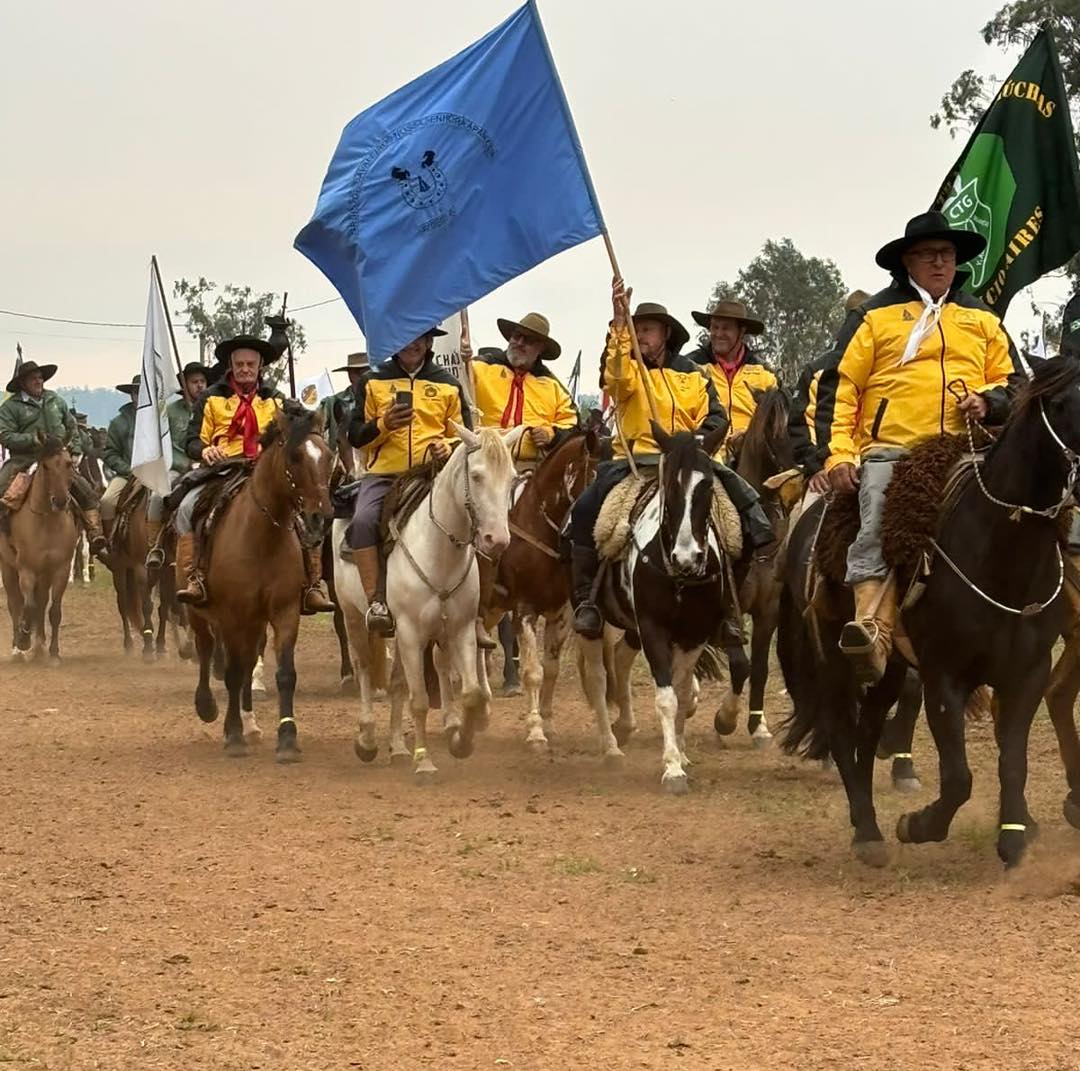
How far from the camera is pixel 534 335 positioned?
15.1 metres

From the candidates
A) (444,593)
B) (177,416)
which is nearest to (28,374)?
(177,416)

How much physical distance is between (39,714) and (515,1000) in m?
11.1

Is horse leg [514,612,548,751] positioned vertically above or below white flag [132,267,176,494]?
below

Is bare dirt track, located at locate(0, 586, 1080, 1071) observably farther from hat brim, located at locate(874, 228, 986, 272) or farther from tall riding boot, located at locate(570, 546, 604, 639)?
hat brim, located at locate(874, 228, 986, 272)

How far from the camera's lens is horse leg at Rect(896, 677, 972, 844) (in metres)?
8.52

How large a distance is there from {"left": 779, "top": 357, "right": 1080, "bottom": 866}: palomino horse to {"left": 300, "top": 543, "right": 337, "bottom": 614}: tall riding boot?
20.7ft

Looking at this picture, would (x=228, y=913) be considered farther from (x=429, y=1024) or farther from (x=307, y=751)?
(x=307, y=751)

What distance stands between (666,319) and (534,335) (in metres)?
2.02

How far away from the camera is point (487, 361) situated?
50.5 feet

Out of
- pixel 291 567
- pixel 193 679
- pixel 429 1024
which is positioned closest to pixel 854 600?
pixel 429 1024

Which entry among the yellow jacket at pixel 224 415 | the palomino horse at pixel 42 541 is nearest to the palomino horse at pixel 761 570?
the yellow jacket at pixel 224 415

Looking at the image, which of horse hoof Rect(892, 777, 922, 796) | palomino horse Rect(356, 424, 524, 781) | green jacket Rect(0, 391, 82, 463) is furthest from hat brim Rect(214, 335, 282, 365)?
green jacket Rect(0, 391, 82, 463)

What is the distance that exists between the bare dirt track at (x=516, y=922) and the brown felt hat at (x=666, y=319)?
2965 millimetres

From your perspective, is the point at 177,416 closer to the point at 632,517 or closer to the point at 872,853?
the point at 632,517
